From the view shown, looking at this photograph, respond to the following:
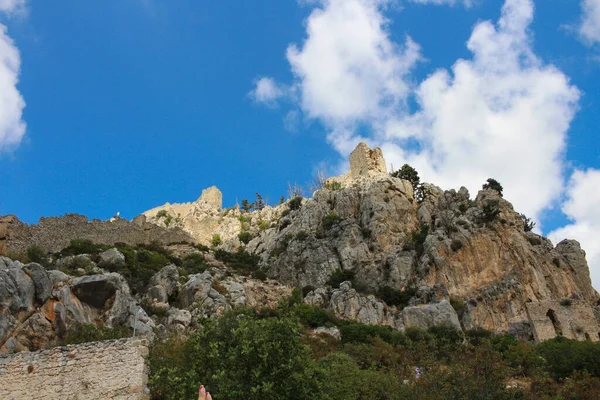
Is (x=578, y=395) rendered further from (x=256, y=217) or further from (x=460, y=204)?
(x=256, y=217)

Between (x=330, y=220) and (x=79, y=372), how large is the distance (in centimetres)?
4795

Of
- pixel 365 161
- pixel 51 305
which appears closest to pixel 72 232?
pixel 51 305

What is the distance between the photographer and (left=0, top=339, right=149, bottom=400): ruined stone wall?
1271cm

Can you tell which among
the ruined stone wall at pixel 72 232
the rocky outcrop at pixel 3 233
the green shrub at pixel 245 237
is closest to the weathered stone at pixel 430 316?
the ruined stone wall at pixel 72 232

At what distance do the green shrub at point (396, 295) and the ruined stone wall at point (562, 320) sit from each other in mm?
9704

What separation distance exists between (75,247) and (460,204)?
3930 cm

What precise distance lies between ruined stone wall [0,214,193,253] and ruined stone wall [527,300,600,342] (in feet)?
124

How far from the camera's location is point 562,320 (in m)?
44.7

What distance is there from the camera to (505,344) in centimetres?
3722

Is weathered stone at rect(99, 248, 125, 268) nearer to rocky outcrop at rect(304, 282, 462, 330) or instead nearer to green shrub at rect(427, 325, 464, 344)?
rocky outcrop at rect(304, 282, 462, 330)

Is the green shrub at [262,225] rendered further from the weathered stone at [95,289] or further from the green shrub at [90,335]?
the green shrub at [90,335]

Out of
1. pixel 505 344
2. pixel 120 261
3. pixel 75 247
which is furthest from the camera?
pixel 75 247

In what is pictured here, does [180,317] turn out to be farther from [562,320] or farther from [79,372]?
[562,320]

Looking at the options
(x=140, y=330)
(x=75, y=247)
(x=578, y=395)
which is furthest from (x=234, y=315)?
(x=75, y=247)
